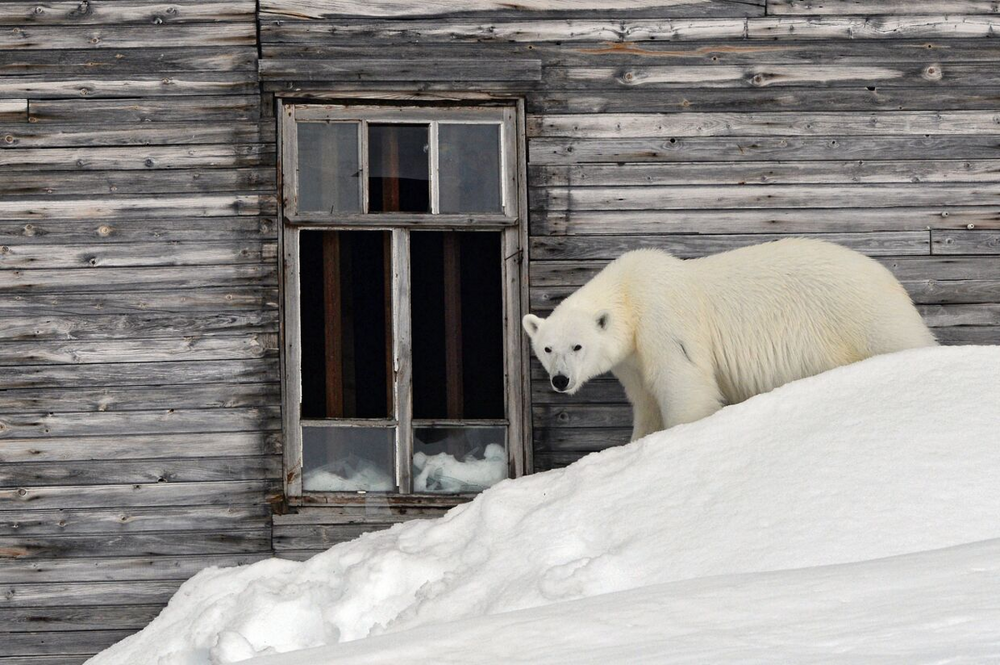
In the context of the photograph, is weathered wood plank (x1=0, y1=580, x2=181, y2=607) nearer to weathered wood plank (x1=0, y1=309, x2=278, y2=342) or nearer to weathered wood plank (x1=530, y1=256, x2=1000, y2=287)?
weathered wood plank (x1=0, y1=309, x2=278, y2=342)

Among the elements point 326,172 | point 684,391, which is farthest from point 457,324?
point 684,391

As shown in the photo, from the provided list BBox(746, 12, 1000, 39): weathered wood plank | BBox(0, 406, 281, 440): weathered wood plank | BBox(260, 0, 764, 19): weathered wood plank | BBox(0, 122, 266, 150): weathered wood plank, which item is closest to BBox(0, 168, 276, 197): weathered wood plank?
BBox(0, 122, 266, 150): weathered wood plank

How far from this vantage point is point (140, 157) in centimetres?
574

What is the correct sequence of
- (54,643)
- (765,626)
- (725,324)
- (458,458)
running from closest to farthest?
(765,626)
(725,324)
(54,643)
(458,458)

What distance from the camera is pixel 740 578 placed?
2.82 meters

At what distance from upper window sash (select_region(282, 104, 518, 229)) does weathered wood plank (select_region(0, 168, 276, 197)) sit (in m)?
0.19

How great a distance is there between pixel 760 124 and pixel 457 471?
Answer: 8.42 feet

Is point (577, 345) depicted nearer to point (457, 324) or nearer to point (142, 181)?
point (457, 324)

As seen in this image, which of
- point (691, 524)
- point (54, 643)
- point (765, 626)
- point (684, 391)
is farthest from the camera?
point (54, 643)

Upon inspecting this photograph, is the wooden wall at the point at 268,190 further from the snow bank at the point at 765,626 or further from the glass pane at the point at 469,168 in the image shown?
the snow bank at the point at 765,626

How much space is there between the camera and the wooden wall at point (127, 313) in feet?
18.5

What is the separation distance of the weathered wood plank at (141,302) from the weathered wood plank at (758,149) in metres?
1.73

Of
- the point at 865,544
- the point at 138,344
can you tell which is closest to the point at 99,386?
the point at 138,344

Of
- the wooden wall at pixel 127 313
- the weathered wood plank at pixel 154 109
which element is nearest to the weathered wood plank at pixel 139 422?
the wooden wall at pixel 127 313
